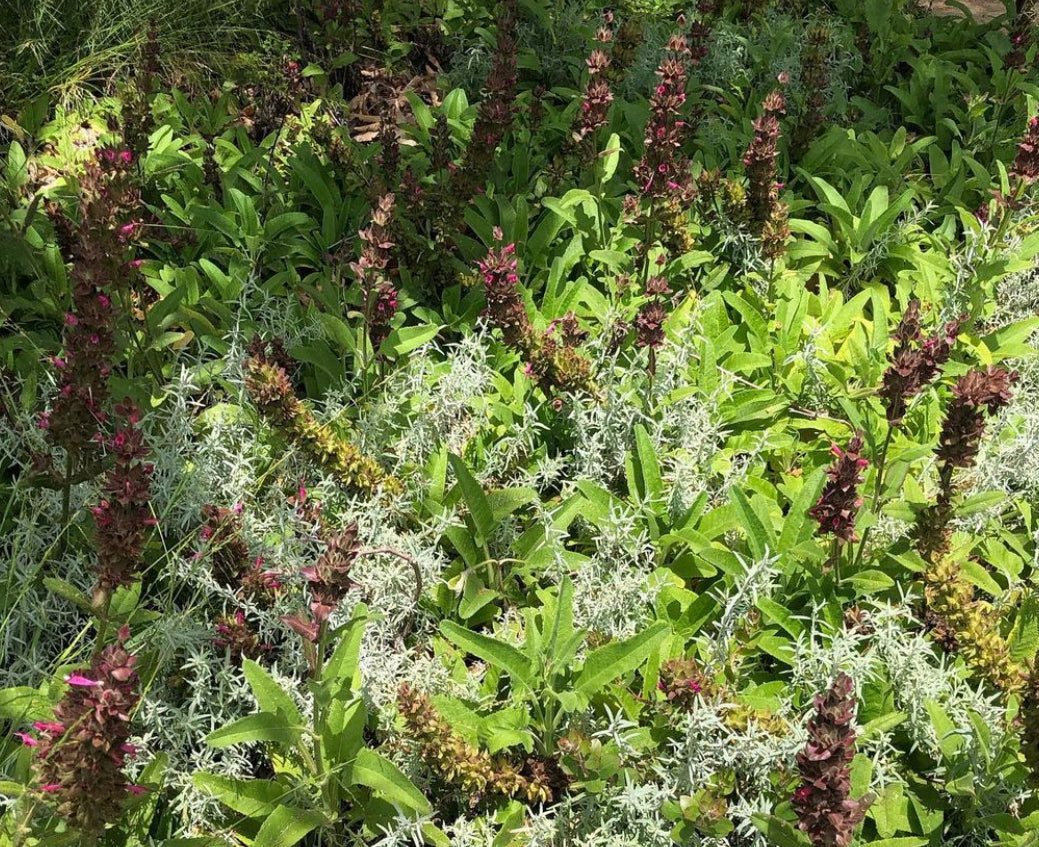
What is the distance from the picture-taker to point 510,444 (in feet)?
11.4

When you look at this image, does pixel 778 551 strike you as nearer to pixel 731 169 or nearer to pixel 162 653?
pixel 162 653

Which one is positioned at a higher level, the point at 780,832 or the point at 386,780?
the point at 780,832

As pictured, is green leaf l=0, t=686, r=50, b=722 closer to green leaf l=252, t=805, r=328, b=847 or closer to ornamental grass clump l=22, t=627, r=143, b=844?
ornamental grass clump l=22, t=627, r=143, b=844

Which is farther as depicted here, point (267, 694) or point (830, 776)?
point (267, 694)

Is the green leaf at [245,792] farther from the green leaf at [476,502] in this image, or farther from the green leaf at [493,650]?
the green leaf at [476,502]

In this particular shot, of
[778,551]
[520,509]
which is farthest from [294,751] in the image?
[778,551]

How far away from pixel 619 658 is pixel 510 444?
102 centimetres

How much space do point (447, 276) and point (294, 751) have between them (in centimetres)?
211

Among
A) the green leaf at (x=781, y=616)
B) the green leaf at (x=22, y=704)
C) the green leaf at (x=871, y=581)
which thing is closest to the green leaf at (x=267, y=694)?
the green leaf at (x=22, y=704)

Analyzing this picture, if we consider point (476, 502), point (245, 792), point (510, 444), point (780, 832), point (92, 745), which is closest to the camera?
point (92, 745)

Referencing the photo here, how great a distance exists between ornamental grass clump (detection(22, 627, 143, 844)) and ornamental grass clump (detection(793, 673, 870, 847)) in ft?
4.40

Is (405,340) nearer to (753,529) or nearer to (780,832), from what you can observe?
(753,529)

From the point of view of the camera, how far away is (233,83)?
5.14 m

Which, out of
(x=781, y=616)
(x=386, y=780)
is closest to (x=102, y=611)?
(x=386, y=780)
